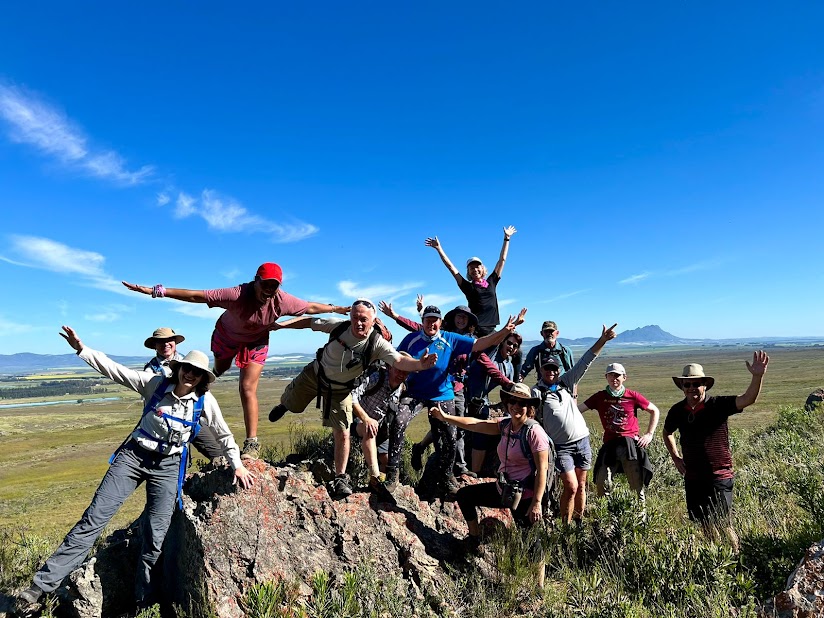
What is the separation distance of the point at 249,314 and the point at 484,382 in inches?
146

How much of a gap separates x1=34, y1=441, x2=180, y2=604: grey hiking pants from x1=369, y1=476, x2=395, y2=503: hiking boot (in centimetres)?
208

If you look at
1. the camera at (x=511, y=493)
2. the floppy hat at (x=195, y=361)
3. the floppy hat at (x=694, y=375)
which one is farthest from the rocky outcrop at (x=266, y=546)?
the floppy hat at (x=694, y=375)

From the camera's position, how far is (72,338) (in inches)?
170

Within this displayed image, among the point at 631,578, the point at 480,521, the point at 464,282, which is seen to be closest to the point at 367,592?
the point at 480,521

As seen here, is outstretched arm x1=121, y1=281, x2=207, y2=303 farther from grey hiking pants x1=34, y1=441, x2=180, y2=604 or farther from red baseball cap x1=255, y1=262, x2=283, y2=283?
grey hiking pants x1=34, y1=441, x2=180, y2=604

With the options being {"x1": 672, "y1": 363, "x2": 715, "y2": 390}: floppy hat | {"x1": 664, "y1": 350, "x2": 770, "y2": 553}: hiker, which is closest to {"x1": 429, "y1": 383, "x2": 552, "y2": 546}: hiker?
{"x1": 664, "y1": 350, "x2": 770, "y2": 553}: hiker

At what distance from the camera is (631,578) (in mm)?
4570

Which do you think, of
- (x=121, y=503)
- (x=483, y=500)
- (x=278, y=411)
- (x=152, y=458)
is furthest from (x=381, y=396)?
(x=121, y=503)

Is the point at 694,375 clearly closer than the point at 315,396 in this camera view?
No

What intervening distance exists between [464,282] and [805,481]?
5.06 metres

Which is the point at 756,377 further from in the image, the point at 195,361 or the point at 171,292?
the point at 171,292

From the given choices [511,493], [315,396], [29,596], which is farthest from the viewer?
[315,396]

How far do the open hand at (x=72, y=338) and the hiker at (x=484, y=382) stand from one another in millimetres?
4722

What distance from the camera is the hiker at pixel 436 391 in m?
5.88
